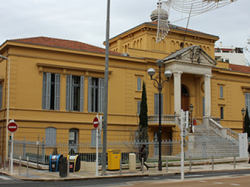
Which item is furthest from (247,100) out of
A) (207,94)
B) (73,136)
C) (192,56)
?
(73,136)

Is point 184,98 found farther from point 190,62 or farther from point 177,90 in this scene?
point 190,62

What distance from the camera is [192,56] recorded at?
3662cm

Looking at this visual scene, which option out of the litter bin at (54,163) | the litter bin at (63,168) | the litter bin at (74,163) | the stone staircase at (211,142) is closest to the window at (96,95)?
the stone staircase at (211,142)

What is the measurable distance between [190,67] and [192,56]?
1.13m

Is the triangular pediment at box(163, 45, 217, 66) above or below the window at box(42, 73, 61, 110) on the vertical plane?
above

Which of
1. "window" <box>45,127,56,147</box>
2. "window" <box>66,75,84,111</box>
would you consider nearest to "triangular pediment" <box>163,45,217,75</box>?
"window" <box>66,75,84,111</box>

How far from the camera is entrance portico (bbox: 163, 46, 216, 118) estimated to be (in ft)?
117

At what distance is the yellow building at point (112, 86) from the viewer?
3027 cm

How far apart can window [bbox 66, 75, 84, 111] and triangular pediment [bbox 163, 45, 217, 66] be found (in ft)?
30.7

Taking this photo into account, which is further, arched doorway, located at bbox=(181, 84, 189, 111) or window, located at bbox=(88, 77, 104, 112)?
arched doorway, located at bbox=(181, 84, 189, 111)

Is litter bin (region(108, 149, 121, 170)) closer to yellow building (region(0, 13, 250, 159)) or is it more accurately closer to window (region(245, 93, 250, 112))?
yellow building (region(0, 13, 250, 159))

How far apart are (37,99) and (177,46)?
17.5 meters

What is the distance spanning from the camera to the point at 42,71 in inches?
1219

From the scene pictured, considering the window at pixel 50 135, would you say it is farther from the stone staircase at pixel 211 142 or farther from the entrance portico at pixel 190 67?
the entrance portico at pixel 190 67
